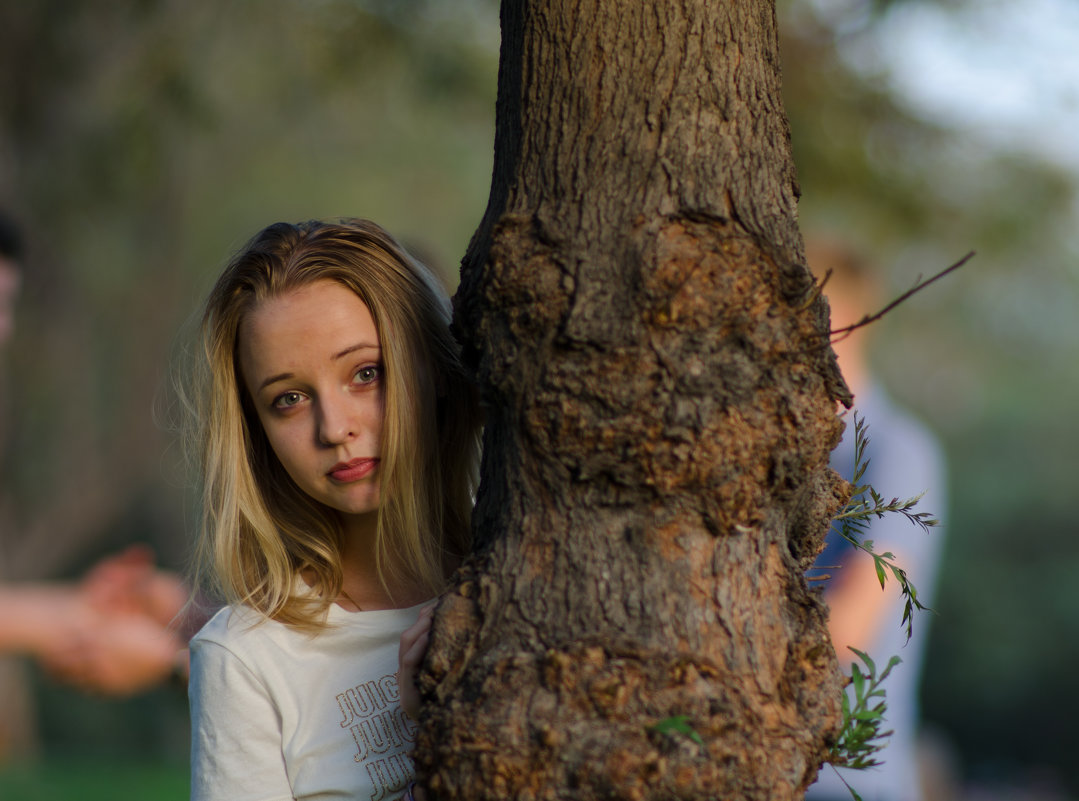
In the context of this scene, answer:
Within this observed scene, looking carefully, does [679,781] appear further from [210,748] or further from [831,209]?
[831,209]

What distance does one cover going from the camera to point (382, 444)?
6.52ft

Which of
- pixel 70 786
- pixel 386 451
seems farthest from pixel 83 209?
pixel 386 451

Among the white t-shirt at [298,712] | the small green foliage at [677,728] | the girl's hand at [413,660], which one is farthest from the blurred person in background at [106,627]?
the small green foliage at [677,728]

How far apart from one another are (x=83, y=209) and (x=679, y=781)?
9.92 meters

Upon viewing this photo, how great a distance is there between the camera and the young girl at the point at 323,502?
1954 millimetres

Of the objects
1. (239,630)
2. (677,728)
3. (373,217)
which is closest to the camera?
(677,728)

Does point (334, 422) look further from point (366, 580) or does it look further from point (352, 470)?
point (366, 580)

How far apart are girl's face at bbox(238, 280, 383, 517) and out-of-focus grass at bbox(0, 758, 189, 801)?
5.02m

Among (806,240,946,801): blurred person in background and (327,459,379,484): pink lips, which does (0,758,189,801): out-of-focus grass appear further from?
(327,459,379,484): pink lips

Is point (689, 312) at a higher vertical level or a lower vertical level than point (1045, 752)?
higher

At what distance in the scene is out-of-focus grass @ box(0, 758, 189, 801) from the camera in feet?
21.2

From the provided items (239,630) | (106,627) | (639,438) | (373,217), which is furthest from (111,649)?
(373,217)

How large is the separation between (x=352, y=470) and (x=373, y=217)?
10.8m

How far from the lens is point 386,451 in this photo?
6.51 ft
